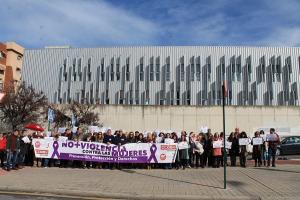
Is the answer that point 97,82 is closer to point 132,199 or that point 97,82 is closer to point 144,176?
point 144,176

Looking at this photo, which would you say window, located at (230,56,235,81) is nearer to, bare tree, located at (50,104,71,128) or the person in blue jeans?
bare tree, located at (50,104,71,128)

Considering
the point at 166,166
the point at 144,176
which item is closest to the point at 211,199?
the point at 144,176

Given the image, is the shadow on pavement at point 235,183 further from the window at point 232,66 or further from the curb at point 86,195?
the window at point 232,66

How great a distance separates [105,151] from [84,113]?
83.8 feet

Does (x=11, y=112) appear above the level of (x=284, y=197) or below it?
above

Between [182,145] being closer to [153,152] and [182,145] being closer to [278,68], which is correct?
[153,152]

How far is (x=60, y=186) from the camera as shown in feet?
41.7

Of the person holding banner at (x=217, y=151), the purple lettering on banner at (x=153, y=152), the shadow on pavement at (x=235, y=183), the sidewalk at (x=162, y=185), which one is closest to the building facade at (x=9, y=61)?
the purple lettering on banner at (x=153, y=152)

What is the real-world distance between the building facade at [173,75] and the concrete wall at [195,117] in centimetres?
1052

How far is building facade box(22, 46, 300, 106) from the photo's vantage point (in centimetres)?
5534

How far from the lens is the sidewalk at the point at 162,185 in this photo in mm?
11445

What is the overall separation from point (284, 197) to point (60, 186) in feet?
20.7

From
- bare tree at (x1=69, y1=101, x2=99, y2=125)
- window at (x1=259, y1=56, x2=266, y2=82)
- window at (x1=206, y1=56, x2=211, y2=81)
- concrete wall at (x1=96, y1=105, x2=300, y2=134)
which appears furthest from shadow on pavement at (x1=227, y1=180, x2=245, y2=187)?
window at (x1=259, y1=56, x2=266, y2=82)

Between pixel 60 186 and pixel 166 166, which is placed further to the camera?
pixel 166 166
